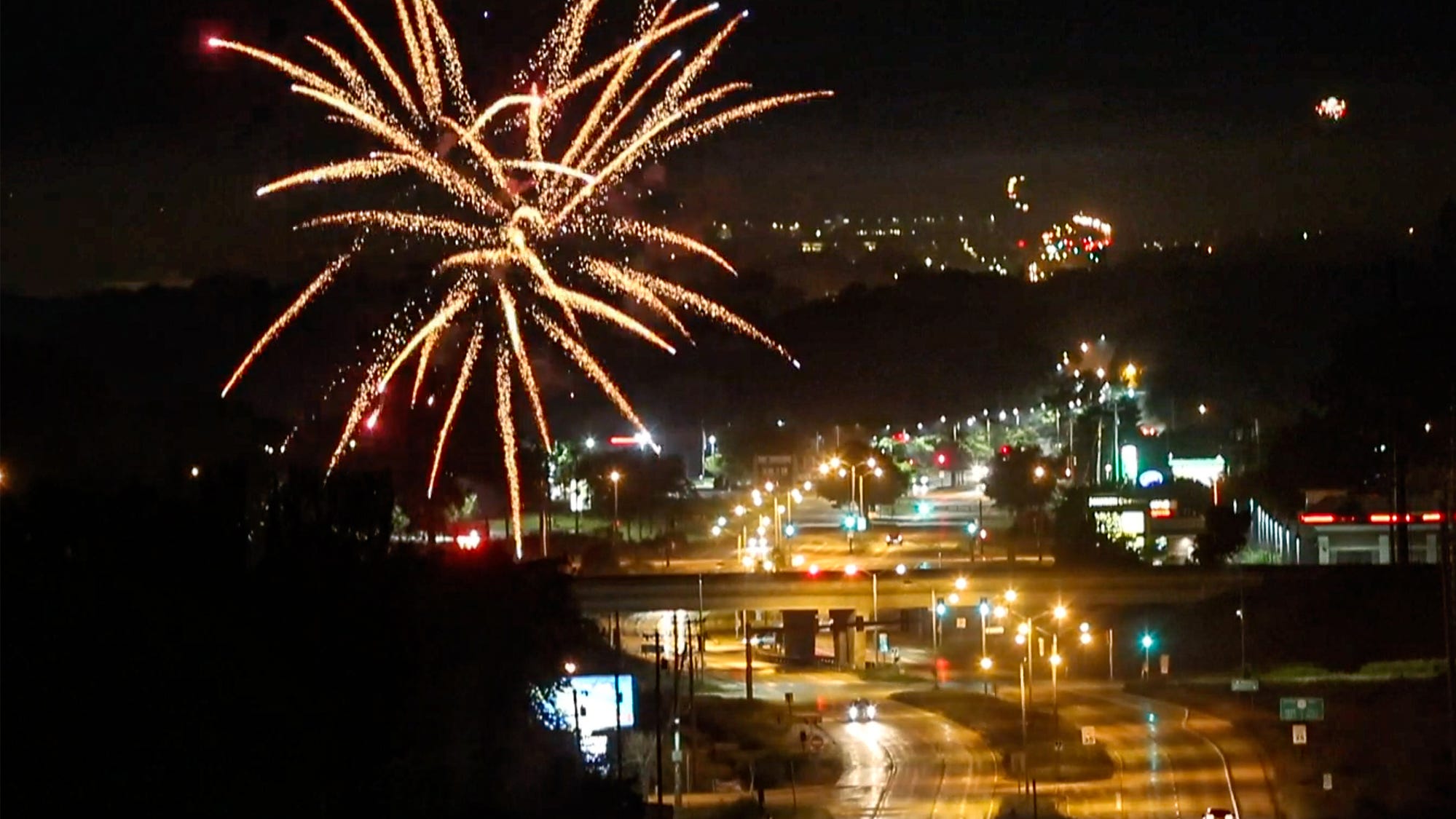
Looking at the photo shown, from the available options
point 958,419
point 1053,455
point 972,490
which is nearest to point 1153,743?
point 1053,455

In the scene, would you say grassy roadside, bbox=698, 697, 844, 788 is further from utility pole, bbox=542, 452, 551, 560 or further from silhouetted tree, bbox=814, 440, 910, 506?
silhouetted tree, bbox=814, 440, 910, 506

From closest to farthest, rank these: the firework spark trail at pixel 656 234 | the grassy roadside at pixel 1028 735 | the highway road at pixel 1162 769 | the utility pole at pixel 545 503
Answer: the firework spark trail at pixel 656 234 < the highway road at pixel 1162 769 < the grassy roadside at pixel 1028 735 < the utility pole at pixel 545 503

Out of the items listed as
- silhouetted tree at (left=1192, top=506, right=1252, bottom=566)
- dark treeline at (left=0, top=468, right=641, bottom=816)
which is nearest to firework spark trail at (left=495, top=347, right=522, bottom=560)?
dark treeline at (left=0, top=468, right=641, bottom=816)

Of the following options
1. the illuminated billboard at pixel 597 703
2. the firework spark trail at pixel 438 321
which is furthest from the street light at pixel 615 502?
the illuminated billboard at pixel 597 703

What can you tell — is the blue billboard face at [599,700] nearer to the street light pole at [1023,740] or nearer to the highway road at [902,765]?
the highway road at [902,765]

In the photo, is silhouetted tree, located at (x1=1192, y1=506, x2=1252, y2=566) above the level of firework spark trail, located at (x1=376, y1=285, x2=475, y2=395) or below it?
below
